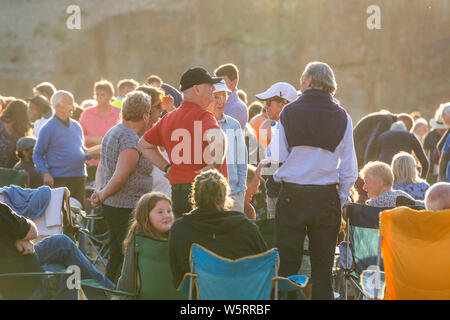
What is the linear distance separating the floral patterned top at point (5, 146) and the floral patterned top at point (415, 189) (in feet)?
13.8

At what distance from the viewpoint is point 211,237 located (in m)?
4.54

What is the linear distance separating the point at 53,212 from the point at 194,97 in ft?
5.92

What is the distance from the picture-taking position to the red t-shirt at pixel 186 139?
17.2 feet

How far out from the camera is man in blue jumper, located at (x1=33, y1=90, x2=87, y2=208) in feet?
26.9

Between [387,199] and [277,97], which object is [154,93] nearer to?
[277,97]

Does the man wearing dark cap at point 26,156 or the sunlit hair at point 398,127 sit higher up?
the sunlit hair at point 398,127

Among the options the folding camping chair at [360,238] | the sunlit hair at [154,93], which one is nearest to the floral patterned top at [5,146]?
the sunlit hair at [154,93]

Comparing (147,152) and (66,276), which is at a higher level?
(147,152)

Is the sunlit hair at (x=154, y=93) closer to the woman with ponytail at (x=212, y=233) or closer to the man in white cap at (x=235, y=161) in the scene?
the man in white cap at (x=235, y=161)

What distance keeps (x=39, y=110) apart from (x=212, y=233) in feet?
17.7

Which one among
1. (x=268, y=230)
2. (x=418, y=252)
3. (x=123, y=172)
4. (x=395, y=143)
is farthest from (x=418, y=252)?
(x=395, y=143)

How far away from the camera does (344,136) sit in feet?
16.6
